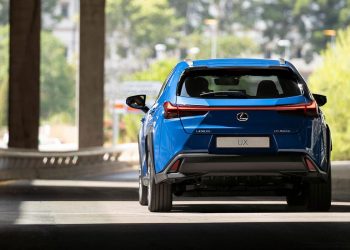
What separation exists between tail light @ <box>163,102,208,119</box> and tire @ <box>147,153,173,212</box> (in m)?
0.81

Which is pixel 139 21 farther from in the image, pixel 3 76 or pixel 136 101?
pixel 136 101

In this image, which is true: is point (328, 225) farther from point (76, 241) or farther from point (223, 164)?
point (76, 241)

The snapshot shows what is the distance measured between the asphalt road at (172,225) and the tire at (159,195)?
0.12 meters

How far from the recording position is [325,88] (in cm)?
9800

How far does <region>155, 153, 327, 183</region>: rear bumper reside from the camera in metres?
15.9

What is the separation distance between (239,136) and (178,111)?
70cm

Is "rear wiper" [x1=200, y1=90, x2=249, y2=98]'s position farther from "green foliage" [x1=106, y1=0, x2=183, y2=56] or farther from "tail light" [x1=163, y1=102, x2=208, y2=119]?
"green foliage" [x1=106, y1=0, x2=183, y2=56]

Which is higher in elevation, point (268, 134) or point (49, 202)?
point (268, 134)

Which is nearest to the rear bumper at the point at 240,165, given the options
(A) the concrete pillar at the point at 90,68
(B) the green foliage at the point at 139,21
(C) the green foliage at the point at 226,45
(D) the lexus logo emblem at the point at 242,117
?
(D) the lexus logo emblem at the point at 242,117

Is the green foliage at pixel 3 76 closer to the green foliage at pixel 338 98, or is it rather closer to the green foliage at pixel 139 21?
the green foliage at pixel 139 21

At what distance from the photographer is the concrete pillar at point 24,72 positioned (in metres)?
38.7

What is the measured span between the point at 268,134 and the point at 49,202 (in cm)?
468

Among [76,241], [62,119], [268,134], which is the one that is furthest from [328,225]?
[62,119]

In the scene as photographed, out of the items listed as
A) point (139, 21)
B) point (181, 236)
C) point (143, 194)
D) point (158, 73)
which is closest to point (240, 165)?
point (181, 236)
